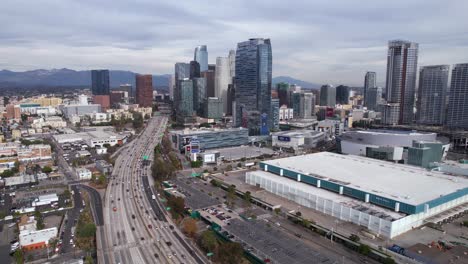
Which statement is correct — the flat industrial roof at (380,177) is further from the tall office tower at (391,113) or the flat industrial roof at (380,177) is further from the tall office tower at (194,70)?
the tall office tower at (194,70)

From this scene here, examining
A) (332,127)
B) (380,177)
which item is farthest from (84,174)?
(332,127)

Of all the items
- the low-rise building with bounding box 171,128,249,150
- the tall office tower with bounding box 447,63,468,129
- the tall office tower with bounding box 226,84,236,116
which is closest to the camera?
the low-rise building with bounding box 171,128,249,150

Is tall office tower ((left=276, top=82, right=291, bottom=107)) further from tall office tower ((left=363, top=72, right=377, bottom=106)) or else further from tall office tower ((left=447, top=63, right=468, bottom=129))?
tall office tower ((left=447, top=63, right=468, bottom=129))

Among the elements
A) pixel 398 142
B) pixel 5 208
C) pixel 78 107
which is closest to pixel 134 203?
pixel 5 208

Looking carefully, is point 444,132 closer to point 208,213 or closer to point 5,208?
point 208,213

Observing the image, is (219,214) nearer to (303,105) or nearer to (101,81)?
(303,105)

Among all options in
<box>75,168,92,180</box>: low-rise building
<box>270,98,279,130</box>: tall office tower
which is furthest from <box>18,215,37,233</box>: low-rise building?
<box>270,98,279,130</box>: tall office tower
